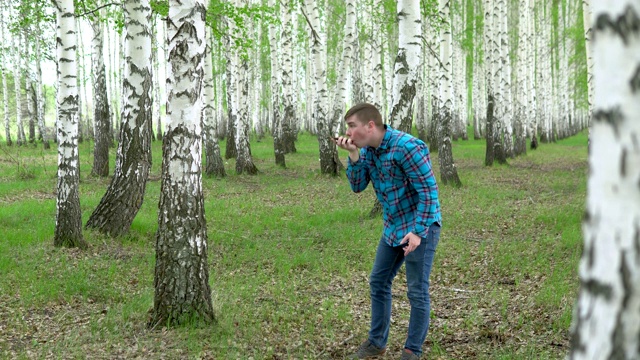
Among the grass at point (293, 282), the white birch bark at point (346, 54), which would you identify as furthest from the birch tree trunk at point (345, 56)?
the grass at point (293, 282)

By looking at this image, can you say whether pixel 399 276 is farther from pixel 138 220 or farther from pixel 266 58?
pixel 266 58

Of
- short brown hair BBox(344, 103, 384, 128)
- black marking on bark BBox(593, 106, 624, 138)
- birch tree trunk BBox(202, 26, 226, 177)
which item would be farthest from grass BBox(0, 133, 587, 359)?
birch tree trunk BBox(202, 26, 226, 177)

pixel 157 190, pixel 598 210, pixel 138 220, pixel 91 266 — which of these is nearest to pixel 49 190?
pixel 157 190

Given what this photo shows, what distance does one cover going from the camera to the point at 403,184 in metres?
4.59

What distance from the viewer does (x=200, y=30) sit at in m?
5.37

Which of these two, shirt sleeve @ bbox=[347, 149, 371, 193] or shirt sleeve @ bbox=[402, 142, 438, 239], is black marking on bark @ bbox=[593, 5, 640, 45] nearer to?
shirt sleeve @ bbox=[402, 142, 438, 239]

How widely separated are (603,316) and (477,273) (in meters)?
6.30

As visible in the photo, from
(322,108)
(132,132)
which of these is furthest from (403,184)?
(322,108)

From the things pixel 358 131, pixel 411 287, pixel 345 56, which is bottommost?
pixel 411 287

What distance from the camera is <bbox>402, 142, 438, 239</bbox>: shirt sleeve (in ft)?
14.6

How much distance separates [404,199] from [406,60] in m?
6.75

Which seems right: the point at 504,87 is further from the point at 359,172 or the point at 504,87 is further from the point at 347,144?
the point at 347,144

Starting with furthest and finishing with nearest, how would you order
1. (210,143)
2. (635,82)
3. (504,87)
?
1. (504,87)
2. (210,143)
3. (635,82)

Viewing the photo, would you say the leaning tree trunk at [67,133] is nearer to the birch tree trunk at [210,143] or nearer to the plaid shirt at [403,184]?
the plaid shirt at [403,184]
